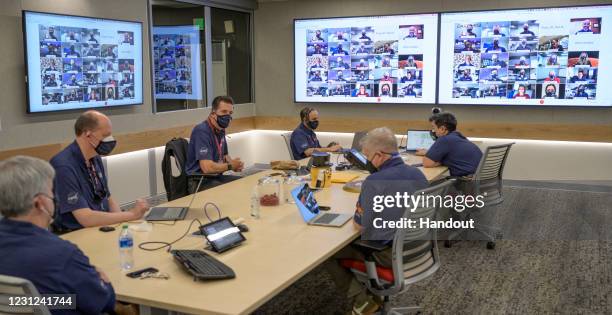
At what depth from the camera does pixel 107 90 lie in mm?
6414

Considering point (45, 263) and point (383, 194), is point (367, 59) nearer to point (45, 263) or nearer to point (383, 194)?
A: point (383, 194)

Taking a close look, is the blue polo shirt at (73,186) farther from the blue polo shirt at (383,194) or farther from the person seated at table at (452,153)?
the person seated at table at (452,153)

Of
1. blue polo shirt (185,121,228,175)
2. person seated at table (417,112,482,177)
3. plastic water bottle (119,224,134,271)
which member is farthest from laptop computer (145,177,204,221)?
person seated at table (417,112,482,177)

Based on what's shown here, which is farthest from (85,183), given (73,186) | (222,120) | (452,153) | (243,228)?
(452,153)

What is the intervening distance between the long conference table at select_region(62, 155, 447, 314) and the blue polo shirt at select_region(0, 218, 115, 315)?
9.2 inches

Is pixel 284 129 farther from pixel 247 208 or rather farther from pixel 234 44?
pixel 247 208

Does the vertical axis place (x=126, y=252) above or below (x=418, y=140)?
below

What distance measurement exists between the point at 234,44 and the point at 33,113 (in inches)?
160

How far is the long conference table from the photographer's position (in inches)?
89.4

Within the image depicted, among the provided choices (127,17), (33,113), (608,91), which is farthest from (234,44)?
(608,91)

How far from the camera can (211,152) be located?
5160mm

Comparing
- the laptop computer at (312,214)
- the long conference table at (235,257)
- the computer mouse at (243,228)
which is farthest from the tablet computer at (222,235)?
the laptop computer at (312,214)

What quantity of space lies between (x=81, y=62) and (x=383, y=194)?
165 inches

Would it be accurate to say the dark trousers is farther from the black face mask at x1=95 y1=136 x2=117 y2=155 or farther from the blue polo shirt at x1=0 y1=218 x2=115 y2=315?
the blue polo shirt at x1=0 y1=218 x2=115 y2=315
